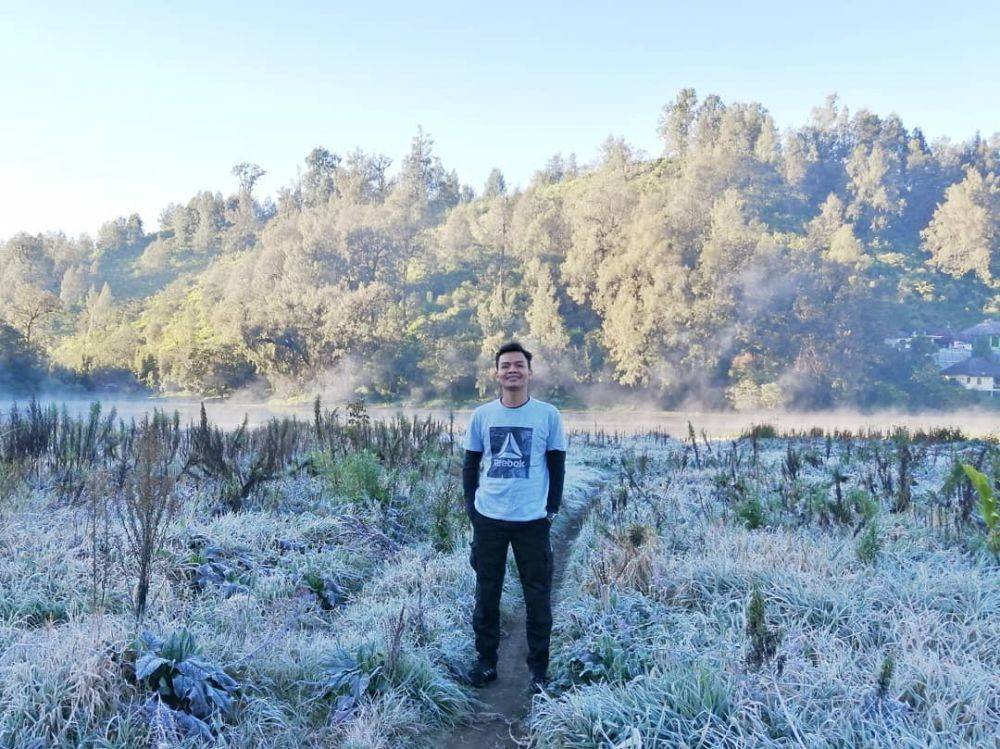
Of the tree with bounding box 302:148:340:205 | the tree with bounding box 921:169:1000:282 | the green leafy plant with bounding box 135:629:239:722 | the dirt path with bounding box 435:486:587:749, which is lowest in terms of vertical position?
the dirt path with bounding box 435:486:587:749

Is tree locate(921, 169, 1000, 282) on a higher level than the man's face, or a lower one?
higher

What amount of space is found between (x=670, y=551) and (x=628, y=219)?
4122 centimetres

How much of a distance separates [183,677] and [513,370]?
2151 millimetres

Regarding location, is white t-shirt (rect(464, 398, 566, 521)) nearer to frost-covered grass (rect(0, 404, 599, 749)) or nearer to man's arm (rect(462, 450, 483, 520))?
man's arm (rect(462, 450, 483, 520))

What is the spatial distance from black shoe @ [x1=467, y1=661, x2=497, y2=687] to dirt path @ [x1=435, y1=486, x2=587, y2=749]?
0.04 meters

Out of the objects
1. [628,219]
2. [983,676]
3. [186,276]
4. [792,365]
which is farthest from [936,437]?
[186,276]

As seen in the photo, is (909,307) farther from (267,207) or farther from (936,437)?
(267,207)

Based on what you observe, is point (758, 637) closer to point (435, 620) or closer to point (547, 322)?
point (435, 620)

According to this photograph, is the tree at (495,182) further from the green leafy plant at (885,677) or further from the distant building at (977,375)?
the green leafy plant at (885,677)

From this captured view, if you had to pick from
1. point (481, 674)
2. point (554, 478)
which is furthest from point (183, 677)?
point (554, 478)

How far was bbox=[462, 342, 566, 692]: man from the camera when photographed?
365 centimetres

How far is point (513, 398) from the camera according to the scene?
3.72 meters

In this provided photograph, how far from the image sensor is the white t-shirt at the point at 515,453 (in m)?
3.64

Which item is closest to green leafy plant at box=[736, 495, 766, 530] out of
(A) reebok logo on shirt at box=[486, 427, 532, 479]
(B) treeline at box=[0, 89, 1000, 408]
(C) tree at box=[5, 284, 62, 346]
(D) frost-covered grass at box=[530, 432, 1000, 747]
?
(D) frost-covered grass at box=[530, 432, 1000, 747]
